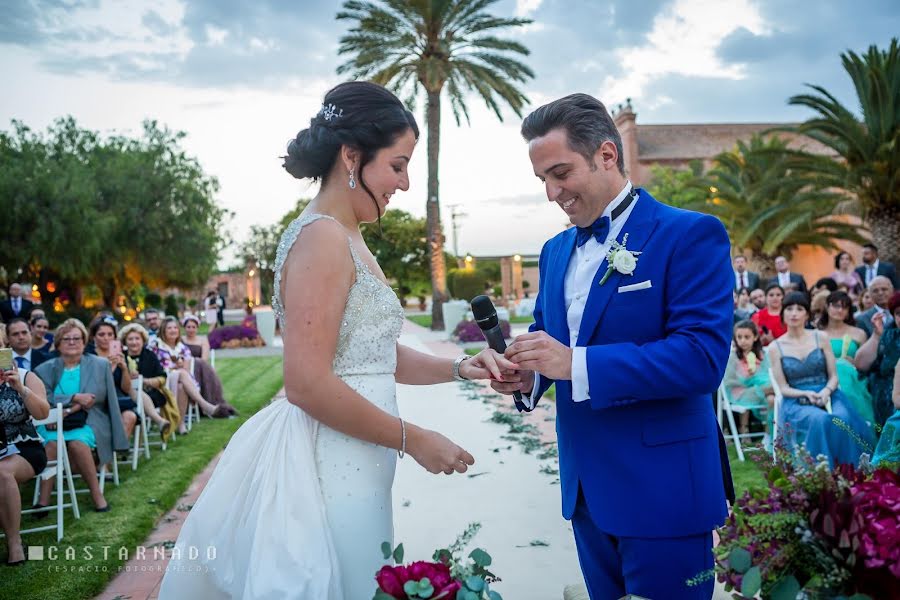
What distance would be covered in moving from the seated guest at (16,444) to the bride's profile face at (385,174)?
4.57 meters

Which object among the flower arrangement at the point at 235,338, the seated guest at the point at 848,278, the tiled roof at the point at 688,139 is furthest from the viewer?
the tiled roof at the point at 688,139

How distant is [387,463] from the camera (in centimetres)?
234

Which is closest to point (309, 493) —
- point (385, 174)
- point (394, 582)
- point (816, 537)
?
point (394, 582)

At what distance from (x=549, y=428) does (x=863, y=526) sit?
8.37 metres

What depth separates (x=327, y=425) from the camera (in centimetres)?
218

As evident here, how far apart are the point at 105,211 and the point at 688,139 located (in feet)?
164

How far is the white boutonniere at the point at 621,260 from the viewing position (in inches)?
86.0

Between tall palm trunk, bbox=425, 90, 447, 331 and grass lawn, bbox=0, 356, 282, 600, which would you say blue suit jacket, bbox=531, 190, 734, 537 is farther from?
tall palm trunk, bbox=425, 90, 447, 331

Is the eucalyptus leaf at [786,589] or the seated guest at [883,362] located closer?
the eucalyptus leaf at [786,589]

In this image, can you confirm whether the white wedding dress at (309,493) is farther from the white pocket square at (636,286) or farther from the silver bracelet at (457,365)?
the white pocket square at (636,286)

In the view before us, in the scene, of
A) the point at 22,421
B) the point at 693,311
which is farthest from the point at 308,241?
the point at 22,421

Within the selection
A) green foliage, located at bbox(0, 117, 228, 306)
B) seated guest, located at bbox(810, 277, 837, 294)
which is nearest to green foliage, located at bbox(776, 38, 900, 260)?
seated guest, located at bbox(810, 277, 837, 294)

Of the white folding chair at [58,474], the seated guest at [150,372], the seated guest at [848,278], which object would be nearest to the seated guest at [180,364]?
the seated guest at [150,372]

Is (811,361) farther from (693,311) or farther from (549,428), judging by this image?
(693,311)
